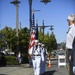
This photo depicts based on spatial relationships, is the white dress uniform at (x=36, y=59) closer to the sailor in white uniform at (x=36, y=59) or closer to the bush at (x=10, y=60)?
the sailor in white uniform at (x=36, y=59)

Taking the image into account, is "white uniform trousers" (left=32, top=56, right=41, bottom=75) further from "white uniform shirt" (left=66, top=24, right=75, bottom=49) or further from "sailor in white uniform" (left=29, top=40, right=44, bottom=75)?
"white uniform shirt" (left=66, top=24, right=75, bottom=49)

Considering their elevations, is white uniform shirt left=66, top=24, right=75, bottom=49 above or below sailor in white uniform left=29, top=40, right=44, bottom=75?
above

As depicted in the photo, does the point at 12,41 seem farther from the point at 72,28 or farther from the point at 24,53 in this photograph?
the point at 72,28

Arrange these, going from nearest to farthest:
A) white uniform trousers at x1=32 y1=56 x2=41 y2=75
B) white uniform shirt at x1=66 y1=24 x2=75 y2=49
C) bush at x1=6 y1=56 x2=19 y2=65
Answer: white uniform shirt at x1=66 y1=24 x2=75 y2=49 < white uniform trousers at x1=32 y1=56 x2=41 y2=75 < bush at x1=6 y1=56 x2=19 y2=65

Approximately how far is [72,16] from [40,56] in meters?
9.68

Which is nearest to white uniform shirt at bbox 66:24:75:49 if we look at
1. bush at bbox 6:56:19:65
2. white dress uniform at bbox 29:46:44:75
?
white dress uniform at bbox 29:46:44:75

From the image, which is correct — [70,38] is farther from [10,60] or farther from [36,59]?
[10,60]

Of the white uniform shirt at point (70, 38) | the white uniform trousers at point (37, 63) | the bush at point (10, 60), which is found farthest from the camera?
the bush at point (10, 60)

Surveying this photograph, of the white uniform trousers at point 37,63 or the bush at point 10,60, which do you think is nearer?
the white uniform trousers at point 37,63

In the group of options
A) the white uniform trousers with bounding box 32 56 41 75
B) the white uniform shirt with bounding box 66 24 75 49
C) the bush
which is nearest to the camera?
the white uniform shirt with bounding box 66 24 75 49

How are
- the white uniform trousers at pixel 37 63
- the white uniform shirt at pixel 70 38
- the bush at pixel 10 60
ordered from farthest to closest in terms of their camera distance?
1. the bush at pixel 10 60
2. the white uniform trousers at pixel 37 63
3. the white uniform shirt at pixel 70 38

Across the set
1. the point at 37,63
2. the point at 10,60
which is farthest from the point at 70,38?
the point at 10,60

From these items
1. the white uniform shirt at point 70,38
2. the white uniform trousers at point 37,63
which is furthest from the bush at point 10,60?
the white uniform shirt at point 70,38

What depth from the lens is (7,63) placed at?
1314 inches
